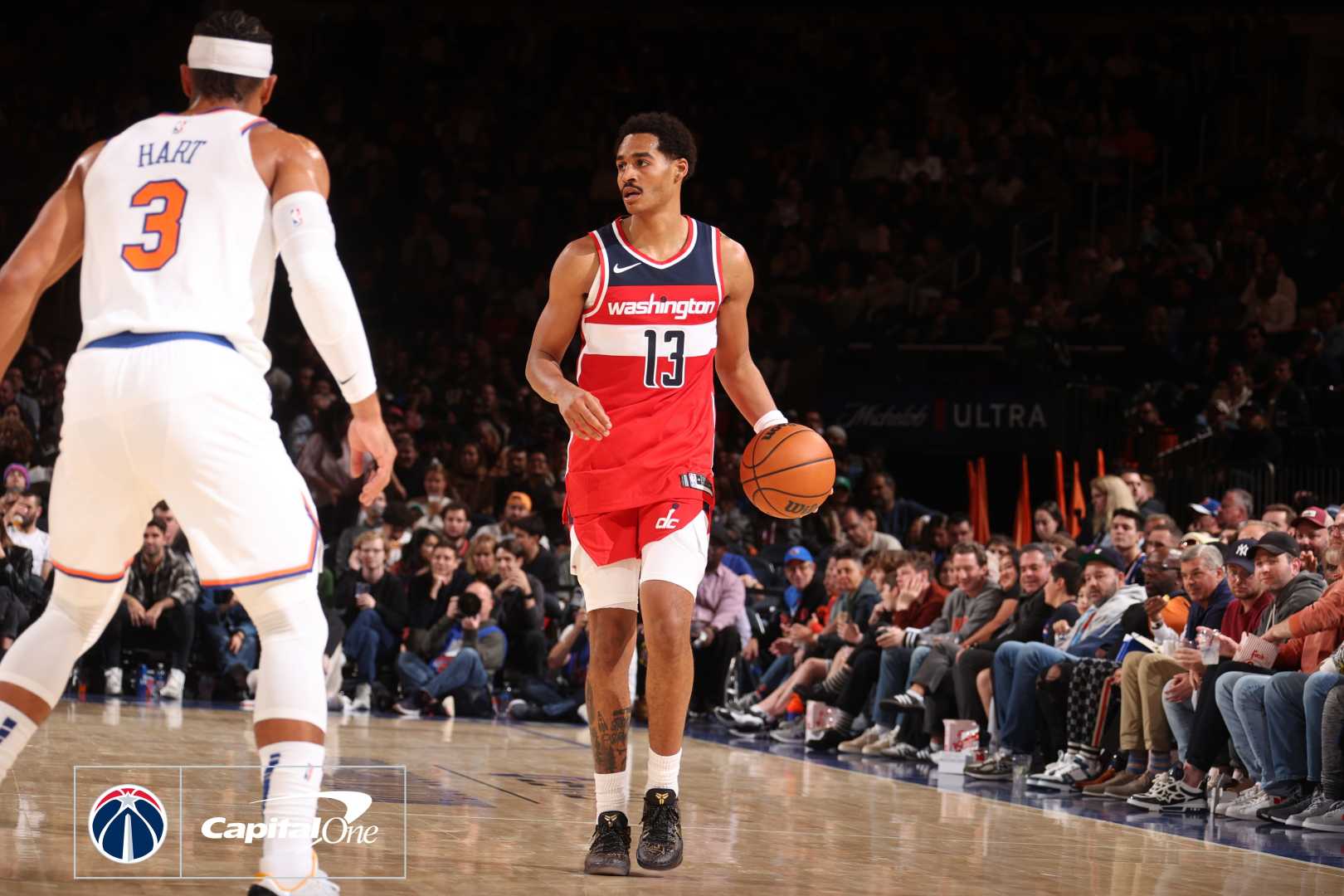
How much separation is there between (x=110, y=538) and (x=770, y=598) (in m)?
9.96

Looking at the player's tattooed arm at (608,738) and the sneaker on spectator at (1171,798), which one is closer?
the player's tattooed arm at (608,738)

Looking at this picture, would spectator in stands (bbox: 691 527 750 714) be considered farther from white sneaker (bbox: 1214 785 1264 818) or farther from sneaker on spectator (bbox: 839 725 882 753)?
white sneaker (bbox: 1214 785 1264 818)

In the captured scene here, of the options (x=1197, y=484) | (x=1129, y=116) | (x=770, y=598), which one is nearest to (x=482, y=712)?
(x=770, y=598)

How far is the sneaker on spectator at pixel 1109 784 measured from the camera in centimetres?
823

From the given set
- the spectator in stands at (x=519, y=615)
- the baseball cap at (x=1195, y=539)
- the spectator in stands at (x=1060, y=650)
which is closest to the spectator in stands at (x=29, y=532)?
the spectator in stands at (x=519, y=615)

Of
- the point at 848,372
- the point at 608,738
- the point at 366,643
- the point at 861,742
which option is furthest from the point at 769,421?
the point at 848,372

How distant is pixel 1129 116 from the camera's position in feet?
63.2

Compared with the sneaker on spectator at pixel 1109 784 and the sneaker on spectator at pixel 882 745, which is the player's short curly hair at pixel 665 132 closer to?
the sneaker on spectator at pixel 1109 784

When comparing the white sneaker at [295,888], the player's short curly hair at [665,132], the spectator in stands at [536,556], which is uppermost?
the player's short curly hair at [665,132]

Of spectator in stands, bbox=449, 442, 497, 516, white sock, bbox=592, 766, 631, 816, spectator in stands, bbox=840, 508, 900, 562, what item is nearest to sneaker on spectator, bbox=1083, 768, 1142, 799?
white sock, bbox=592, 766, 631, 816

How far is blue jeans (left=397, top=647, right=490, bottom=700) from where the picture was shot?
12148 millimetres

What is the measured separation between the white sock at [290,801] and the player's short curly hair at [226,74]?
1.54m

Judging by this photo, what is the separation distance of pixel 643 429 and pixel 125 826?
6.13ft

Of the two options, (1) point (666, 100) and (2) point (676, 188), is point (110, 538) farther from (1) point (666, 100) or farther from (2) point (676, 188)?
(1) point (666, 100)
